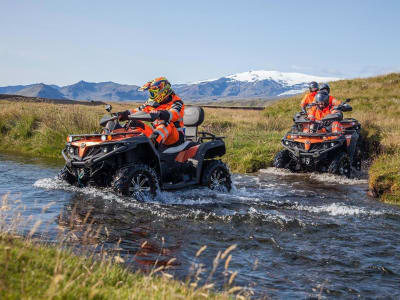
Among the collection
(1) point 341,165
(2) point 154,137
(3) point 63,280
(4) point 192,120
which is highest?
(4) point 192,120

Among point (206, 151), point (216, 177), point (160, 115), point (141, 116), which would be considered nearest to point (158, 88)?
point (160, 115)

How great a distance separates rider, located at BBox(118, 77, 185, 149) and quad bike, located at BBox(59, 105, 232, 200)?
160 mm

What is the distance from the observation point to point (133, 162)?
8.34 meters

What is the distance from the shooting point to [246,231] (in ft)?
21.5

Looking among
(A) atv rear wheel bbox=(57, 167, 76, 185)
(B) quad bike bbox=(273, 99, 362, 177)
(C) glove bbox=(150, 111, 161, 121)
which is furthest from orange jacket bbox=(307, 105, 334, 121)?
(A) atv rear wheel bbox=(57, 167, 76, 185)

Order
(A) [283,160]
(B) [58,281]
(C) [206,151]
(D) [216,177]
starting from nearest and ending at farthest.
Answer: (B) [58,281] → (C) [206,151] → (D) [216,177] → (A) [283,160]

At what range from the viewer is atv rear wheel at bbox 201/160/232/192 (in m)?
9.64

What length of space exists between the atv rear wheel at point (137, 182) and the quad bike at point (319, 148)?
594 centimetres

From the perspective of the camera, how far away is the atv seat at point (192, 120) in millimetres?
9836

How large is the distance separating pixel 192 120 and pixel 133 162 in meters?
2.00

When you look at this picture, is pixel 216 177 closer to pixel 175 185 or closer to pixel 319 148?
pixel 175 185

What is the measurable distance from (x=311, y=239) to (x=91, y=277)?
3675 millimetres

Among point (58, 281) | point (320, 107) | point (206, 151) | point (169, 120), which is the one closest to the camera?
point (58, 281)

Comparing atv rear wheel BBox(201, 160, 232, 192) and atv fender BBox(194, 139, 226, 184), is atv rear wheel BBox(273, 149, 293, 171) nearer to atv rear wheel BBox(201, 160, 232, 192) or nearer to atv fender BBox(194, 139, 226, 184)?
atv fender BBox(194, 139, 226, 184)
